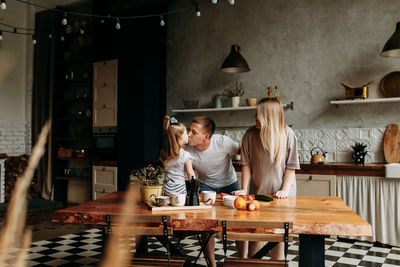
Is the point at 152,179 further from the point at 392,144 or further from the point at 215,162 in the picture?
the point at 392,144

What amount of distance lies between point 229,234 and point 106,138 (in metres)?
4.63

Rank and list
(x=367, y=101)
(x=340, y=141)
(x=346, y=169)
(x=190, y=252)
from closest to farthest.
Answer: (x=190, y=252) → (x=346, y=169) → (x=367, y=101) → (x=340, y=141)

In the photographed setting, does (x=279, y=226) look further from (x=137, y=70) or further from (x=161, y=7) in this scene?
(x=161, y=7)

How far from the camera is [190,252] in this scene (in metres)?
4.02

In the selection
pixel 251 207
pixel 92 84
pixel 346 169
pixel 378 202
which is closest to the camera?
pixel 251 207

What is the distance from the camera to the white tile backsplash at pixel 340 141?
16.4 feet

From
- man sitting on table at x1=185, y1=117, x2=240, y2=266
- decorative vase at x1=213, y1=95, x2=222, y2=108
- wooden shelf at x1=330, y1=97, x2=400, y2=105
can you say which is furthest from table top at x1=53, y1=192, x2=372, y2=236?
decorative vase at x1=213, y1=95, x2=222, y2=108

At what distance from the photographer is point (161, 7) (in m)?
6.05

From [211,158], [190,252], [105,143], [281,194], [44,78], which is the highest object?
[44,78]

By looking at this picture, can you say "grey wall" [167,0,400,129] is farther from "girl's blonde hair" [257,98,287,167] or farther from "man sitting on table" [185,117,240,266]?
"girl's blonde hair" [257,98,287,167]

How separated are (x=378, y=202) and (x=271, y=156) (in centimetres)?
221

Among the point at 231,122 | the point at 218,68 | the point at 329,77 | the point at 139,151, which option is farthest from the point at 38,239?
the point at 329,77

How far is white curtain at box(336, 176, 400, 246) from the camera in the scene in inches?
166

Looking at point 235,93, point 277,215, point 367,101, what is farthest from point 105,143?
point 277,215
